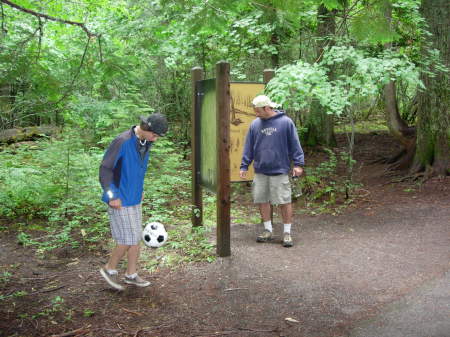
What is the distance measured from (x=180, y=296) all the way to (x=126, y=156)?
164 cm

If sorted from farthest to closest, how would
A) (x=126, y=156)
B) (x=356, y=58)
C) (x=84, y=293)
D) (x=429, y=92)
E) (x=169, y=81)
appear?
(x=169, y=81), (x=429, y=92), (x=356, y=58), (x=84, y=293), (x=126, y=156)

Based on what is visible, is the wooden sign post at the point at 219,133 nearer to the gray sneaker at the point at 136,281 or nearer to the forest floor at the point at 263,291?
the forest floor at the point at 263,291

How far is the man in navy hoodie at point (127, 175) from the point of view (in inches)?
177

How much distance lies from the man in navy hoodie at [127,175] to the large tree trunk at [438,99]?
25.8ft

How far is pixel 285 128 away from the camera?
6316mm

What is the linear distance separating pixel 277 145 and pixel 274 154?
0.45 feet

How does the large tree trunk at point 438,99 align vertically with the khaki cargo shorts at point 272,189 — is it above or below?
above

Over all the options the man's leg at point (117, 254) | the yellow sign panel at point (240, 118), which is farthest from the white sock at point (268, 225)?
the man's leg at point (117, 254)

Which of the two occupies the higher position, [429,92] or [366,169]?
[429,92]

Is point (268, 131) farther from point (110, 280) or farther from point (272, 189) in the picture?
point (110, 280)

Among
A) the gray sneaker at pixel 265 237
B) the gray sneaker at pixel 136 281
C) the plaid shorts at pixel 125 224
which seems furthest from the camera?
the gray sneaker at pixel 265 237

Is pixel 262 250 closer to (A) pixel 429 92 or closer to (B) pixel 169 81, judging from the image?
(A) pixel 429 92

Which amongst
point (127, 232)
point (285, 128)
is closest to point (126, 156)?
point (127, 232)

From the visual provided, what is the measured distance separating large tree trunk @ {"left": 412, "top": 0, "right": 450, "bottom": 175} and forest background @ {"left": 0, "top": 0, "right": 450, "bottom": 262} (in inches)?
0.9
